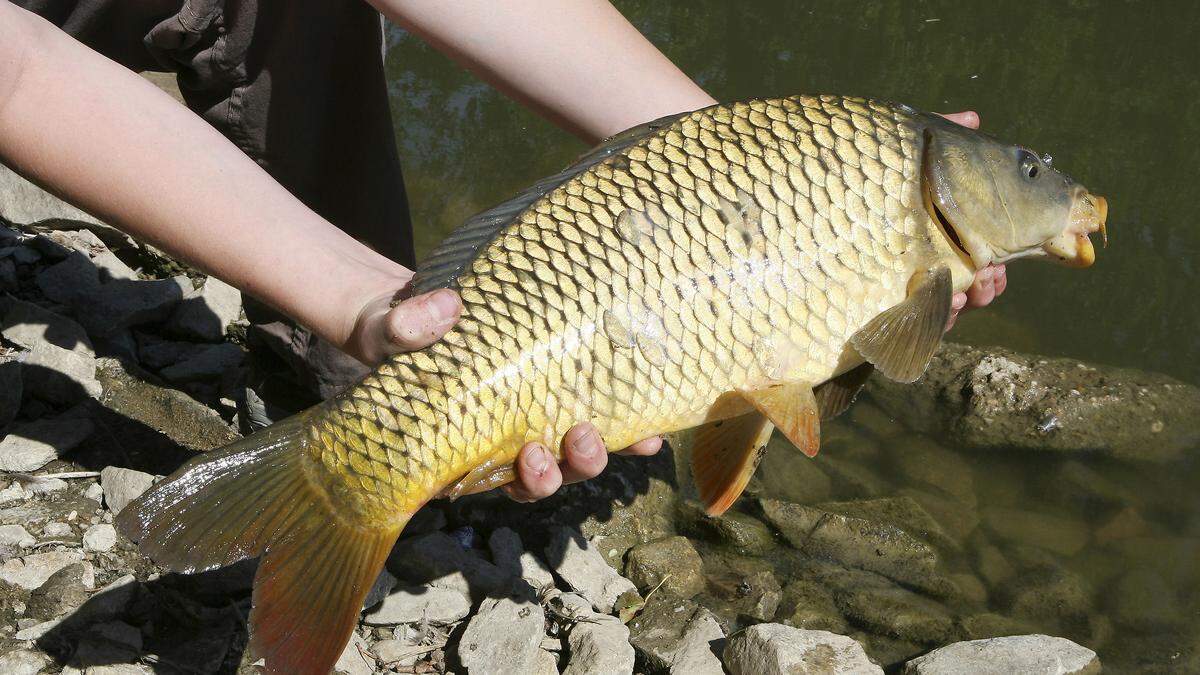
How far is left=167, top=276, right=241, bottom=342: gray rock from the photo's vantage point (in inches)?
125

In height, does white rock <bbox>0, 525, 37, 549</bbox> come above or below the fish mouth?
below

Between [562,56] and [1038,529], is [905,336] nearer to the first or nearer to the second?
[562,56]

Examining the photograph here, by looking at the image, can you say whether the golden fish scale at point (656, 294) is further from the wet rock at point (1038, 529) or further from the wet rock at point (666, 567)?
the wet rock at point (1038, 529)

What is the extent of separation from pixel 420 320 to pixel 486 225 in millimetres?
275

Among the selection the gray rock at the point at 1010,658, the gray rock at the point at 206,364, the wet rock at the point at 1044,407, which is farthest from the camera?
the wet rock at the point at 1044,407

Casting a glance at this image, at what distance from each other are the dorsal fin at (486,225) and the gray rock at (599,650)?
100 centimetres

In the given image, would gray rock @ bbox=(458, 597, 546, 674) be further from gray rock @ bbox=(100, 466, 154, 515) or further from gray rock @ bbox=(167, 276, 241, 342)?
gray rock @ bbox=(167, 276, 241, 342)

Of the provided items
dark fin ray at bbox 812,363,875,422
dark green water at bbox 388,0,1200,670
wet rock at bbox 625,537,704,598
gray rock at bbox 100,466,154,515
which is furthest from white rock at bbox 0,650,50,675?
dark green water at bbox 388,0,1200,670

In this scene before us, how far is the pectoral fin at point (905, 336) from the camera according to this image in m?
1.91

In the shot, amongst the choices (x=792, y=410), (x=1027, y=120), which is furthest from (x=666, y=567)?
(x=1027, y=120)

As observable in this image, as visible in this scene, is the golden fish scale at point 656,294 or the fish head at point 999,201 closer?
the golden fish scale at point 656,294

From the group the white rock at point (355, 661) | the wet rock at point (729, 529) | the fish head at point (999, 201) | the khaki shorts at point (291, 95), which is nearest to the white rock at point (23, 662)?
the white rock at point (355, 661)

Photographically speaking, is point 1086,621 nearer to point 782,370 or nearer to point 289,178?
point 782,370

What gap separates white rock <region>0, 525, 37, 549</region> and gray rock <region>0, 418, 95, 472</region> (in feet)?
0.65
